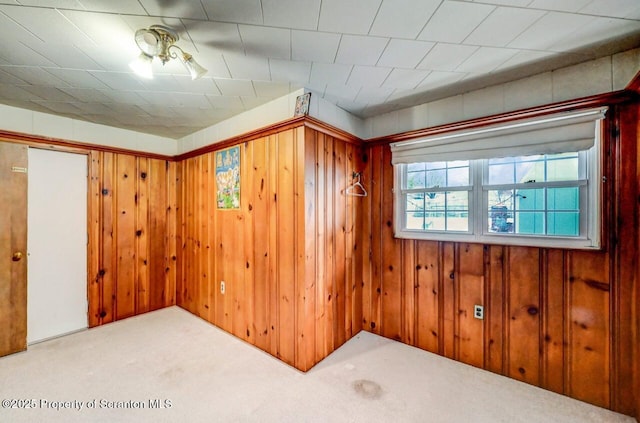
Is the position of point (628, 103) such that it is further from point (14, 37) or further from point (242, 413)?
point (14, 37)

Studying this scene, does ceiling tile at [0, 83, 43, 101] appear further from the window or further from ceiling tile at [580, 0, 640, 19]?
ceiling tile at [580, 0, 640, 19]

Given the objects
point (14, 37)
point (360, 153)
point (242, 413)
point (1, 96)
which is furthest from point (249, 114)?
point (242, 413)

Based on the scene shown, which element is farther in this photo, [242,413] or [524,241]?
[524,241]

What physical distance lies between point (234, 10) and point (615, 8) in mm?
1952

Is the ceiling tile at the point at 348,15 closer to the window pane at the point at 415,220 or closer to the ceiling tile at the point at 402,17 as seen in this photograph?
the ceiling tile at the point at 402,17

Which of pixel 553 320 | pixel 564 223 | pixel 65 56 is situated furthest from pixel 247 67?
pixel 553 320

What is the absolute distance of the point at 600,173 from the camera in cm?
173

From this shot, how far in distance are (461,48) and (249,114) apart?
1.94 m

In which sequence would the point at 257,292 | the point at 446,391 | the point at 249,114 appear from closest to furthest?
the point at 446,391
the point at 257,292
the point at 249,114

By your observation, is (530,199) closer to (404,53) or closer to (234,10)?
(404,53)

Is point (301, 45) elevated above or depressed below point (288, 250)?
above

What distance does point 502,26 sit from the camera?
1.39 meters

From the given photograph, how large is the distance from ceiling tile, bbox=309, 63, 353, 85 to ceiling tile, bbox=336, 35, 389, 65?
8cm

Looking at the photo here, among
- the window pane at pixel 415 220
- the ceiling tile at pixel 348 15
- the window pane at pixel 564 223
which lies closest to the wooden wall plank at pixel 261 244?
the ceiling tile at pixel 348 15
